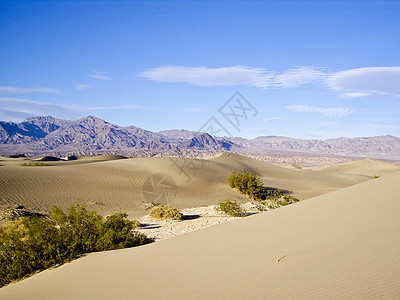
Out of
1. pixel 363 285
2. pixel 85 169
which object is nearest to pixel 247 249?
pixel 363 285

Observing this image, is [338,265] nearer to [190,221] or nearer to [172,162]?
[190,221]

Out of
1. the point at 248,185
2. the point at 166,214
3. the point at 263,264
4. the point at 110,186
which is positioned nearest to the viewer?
the point at 263,264

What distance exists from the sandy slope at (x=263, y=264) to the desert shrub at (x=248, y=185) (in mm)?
15267

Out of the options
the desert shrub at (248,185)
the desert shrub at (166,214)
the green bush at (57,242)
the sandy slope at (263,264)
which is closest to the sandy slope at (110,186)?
the desert shrub at (248,185)

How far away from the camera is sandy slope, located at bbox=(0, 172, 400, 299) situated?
11.8ft

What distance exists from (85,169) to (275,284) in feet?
79.9

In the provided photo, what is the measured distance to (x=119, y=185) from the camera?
22719 millimetres

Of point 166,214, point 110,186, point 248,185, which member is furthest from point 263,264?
point 110,186

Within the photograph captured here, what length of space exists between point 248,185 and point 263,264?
61.3ft

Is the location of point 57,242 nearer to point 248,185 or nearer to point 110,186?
point 110,186

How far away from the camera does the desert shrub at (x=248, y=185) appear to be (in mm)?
22500

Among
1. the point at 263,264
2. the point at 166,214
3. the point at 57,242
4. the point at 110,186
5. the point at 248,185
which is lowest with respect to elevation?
the point at 166,214

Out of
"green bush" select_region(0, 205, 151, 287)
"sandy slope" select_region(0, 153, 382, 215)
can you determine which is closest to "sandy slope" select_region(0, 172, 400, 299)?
"green bush" select_region(0, 205, 151, 287)

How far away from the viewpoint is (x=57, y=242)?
22.3 ft
